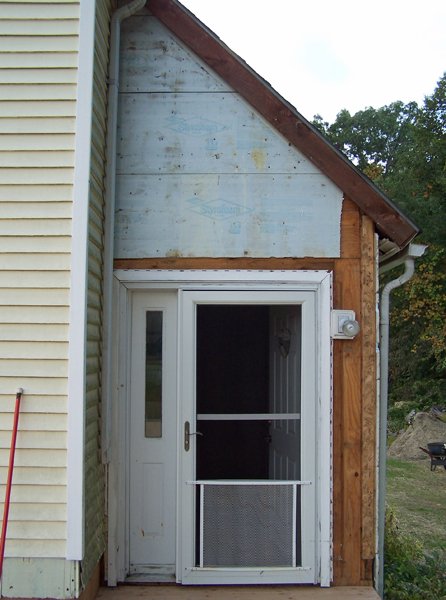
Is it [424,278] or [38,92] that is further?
[424,278]

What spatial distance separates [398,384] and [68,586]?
20924 millimetres

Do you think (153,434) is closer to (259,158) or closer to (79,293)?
(79,293)

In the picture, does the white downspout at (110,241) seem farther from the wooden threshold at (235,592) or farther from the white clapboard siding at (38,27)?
the white clapboard siding at (38,27)

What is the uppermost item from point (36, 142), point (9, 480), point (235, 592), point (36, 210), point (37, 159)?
point (36, 142)

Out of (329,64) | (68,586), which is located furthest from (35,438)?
(329,64)

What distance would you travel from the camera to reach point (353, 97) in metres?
39.8

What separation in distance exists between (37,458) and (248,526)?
170cm

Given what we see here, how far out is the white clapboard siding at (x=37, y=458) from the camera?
13.4 ft

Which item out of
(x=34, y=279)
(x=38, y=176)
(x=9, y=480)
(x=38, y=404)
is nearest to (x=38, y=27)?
(x=38, y=176)

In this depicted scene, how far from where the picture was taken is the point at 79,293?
162 inches

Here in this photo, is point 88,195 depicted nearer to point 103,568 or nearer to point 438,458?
point 103,568

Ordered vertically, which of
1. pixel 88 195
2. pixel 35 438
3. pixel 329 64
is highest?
pixel 329 64

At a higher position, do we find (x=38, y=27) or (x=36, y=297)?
(x=38, y=27)

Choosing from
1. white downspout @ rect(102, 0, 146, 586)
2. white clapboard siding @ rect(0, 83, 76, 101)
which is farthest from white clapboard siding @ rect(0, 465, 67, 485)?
white clapboard siding @ rect(0, 83, 76, 101)
